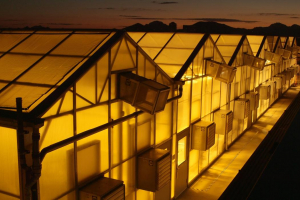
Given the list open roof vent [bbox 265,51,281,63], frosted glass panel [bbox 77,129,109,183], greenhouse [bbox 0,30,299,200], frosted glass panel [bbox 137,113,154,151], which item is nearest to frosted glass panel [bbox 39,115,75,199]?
greenhouse [bbox 0,30,299,200]

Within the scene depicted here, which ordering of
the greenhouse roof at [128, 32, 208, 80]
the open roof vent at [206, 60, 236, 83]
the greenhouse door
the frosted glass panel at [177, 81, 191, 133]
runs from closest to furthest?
the frosted glass panel at [177, 81, 191, 133] → the greenhouse door → the greenhouse roof at [128, 32, 208, 80] → the open roof vent at [206, 60, 236, 83]

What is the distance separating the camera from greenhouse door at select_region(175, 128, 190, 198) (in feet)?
45.9

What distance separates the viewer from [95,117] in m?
8.75

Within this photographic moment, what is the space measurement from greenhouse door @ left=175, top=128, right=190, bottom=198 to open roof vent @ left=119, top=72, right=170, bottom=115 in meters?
4.32

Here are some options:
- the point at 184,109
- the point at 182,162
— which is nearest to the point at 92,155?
the point at 184,109

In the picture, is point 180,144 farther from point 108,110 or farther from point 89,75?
point 89,75

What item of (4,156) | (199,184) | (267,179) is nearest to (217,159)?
(199,184)

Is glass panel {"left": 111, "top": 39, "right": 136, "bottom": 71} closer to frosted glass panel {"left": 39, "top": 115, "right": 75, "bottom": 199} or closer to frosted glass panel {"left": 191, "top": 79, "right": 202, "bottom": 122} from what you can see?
frosted glass panel {"left": 39, "top": 115, "right": 75, "bottom": 199}

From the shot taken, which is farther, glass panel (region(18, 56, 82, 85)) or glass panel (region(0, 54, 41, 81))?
glass panel (region(0, 54, 41, 81))

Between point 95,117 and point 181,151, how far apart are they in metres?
6.52

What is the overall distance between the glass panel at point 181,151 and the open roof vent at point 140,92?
476cm

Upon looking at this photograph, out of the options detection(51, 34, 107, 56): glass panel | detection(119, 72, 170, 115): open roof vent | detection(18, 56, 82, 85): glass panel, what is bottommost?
detection(119, 72, 170, 115): open roof vent

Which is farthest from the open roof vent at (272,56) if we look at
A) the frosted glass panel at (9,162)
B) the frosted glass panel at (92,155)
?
the frosted glass panel at (9,162)

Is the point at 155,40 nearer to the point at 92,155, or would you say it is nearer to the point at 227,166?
the point at 227,166
